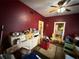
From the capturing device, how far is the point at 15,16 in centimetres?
399

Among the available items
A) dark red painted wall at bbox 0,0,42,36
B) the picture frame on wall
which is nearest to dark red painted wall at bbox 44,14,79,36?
the picture frame on wall

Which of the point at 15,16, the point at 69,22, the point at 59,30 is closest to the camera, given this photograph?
the point at 15,16

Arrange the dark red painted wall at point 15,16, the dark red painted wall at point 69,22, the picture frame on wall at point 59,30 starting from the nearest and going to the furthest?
the dark red painted wall at point 15,16, the dark red painted wall at point 69,22, the picture frame on wall at point 59,30

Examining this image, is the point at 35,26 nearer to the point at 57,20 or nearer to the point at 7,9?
the point at 57,20

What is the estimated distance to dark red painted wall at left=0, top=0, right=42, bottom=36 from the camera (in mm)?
3554

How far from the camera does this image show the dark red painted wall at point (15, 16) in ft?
11.7

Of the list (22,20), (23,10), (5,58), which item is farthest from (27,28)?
(5,58)

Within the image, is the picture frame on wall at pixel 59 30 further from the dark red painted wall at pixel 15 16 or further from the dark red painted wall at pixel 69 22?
the dark red painted wall at pixel 15 16

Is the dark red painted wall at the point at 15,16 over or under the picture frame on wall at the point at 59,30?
over

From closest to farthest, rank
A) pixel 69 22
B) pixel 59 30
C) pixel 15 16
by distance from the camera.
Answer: pixel 15 16, pixel 69 22, pixel 59 30

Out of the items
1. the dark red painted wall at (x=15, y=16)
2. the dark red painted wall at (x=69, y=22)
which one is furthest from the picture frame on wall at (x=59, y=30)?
the dark red painted wall at (x=15, y=16)

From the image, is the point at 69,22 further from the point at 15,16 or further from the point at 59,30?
the point at 15,16

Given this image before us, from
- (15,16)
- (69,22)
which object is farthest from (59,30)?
(15,16)

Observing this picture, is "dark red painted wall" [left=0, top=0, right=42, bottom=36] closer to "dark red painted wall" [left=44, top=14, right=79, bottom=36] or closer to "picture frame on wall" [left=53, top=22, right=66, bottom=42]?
"dark red painted wall" [left=44, top=14, right=79, bottom=36]
